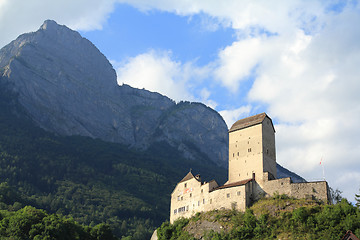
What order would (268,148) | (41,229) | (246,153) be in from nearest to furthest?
(41,229) < (268,148) < (246,153)

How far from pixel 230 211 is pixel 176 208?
57.7 feet

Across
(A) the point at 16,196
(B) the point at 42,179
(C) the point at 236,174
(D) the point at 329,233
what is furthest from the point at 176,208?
(B) the point at 42,179

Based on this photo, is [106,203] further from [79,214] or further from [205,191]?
[205,191]

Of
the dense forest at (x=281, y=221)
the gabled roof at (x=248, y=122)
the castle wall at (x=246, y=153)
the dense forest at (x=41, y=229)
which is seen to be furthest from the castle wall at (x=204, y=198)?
the dense forest at (x=41, y=229)

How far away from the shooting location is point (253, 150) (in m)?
93.7

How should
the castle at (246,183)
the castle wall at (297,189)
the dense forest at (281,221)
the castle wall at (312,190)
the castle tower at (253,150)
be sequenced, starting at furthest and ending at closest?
the castle tower at (253,150) < the castle at (246,183) < the castle wall at (297,189) < the castle wall at (312,190) < the dense forest at (281,221)

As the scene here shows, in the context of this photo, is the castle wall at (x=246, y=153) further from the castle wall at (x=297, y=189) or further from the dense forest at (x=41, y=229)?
the dense forest at (x=41, y=229)

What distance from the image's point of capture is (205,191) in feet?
313

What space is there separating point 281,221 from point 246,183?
37.2 ft

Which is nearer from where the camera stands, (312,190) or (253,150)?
(312,190)

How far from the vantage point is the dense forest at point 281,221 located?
73.4 m

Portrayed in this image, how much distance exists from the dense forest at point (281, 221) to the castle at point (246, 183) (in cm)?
197

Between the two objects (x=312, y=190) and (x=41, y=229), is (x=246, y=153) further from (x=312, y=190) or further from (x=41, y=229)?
(x=41, y=229)

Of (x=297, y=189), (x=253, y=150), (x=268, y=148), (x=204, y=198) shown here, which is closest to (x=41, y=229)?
(x=204, y=198)
